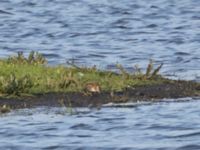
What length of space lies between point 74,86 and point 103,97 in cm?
54

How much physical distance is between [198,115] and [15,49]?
944 centimetres

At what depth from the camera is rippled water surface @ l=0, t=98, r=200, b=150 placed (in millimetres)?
13906

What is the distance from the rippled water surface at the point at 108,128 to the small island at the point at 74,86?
14.7 inches

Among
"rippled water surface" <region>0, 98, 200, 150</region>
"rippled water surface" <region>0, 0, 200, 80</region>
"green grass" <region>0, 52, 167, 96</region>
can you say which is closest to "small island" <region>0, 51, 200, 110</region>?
"green grass" <region>0, 52, 167, 96</region>

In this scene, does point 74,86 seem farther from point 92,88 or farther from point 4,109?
point 4,109

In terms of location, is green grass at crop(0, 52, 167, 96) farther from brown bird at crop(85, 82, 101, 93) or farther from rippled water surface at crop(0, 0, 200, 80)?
rippled water surface at crop(0, 0, 200, 80)

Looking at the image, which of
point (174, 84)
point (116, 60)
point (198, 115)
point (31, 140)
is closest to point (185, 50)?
point (116, 60)

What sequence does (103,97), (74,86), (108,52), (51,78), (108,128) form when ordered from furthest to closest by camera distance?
(108,52) < (51,78) < (74,86) < (103,97) < (108,128)

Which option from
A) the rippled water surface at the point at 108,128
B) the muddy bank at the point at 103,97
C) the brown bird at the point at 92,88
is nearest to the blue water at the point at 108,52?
the rippled water surface at the point at 108,128

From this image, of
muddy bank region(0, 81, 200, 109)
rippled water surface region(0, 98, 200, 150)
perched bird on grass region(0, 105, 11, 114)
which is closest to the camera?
rippled water surface region(0, 98, 200, 150)

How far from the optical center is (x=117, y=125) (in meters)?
15.1

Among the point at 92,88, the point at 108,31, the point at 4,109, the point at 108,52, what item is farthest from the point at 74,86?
the point at 108,31

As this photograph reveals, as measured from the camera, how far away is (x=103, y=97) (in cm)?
1644

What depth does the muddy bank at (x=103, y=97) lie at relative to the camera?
52.3 feet
